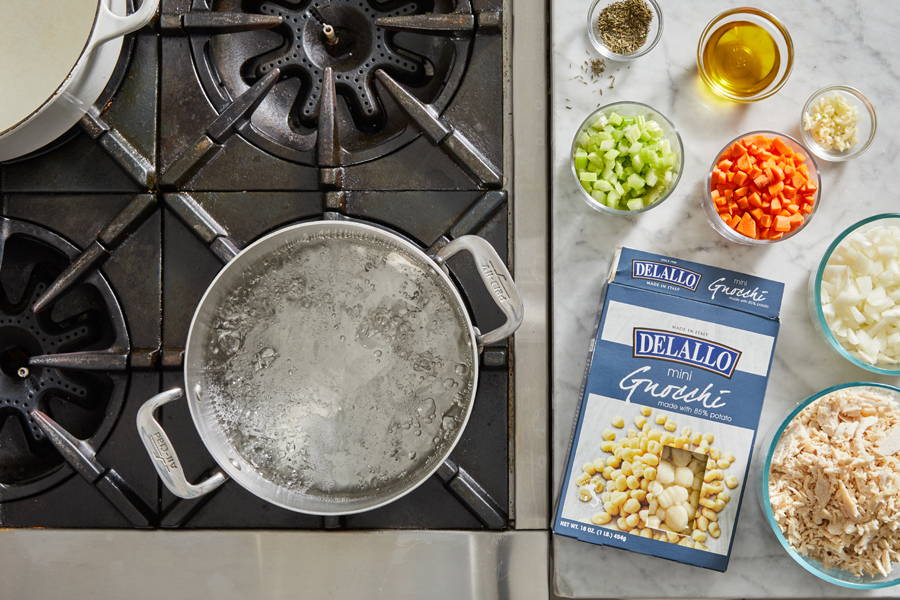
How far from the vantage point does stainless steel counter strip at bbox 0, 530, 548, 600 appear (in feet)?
2.65

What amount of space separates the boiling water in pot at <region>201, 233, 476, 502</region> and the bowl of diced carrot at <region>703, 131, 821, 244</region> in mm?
353

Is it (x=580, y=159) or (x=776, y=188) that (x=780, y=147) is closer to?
(x=776, y=188)

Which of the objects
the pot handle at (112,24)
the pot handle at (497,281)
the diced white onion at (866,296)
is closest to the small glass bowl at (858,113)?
the diced white onion at (866,296)

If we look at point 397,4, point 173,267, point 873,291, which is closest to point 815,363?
point 873,291

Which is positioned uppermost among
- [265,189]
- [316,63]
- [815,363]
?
[316,63]

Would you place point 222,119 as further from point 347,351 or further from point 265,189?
point 347,351

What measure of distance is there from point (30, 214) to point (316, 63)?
41cm

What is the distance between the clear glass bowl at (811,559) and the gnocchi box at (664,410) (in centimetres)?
3

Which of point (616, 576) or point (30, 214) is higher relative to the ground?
point (30, 214)

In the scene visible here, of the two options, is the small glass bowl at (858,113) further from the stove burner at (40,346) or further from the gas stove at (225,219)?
the stove burner at (40,346)

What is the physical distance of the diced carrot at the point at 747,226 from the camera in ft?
2.60

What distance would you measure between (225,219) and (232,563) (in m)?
0.42

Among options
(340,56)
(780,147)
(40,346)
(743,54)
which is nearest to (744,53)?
(743,54)

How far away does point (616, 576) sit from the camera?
81 cm
